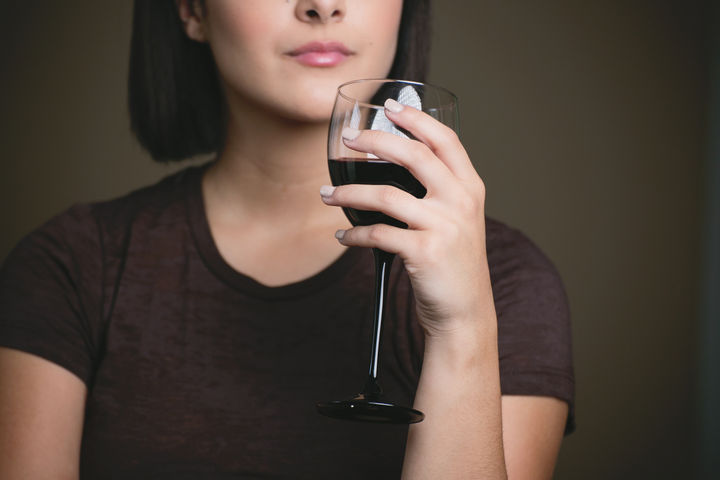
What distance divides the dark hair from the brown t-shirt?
1.37 ft

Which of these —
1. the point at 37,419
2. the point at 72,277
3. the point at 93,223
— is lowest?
the point at 37,419

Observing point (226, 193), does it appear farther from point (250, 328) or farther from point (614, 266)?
point (614, 266)

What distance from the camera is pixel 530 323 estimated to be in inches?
55.0

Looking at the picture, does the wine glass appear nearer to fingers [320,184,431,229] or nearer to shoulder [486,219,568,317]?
fingers [320,184,431,229]

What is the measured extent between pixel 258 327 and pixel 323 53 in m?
0.51

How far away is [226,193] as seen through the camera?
172 centimetres

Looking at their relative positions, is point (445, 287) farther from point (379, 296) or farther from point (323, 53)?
point (323, 53)

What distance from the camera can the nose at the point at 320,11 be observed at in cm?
139

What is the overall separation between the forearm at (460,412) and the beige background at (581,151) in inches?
75.8

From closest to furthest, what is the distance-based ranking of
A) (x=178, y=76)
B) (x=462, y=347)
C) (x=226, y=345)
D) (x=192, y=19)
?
(x=462, y=347) → (x=226, y=345) → (x=192, y=19) → (x=178, y=76)

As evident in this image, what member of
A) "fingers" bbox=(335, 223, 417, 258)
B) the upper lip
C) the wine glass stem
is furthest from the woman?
"fingers" bbox=(335, 223, 417, 258)

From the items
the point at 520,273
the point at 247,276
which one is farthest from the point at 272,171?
the point at 520,273

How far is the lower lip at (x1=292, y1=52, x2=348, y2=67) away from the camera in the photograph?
143cm

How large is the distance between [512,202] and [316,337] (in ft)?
5.76
